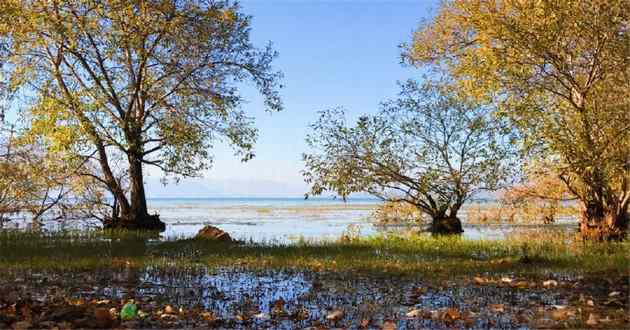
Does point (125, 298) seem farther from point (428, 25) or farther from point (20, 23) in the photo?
point (428, 25)

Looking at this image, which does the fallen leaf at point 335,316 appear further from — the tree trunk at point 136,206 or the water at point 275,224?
the tree trunk at point 136,206

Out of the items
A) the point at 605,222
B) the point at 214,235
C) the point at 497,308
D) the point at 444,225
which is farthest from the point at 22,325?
the point at 444,225

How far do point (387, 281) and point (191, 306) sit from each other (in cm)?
425

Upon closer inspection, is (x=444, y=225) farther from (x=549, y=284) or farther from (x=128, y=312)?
(x=128, y=312)

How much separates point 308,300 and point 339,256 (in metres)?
6.50

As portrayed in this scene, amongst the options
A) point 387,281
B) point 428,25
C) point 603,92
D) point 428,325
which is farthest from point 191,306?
point 428,25

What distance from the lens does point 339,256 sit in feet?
51.3

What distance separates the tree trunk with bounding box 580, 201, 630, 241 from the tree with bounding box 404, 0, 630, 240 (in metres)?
0.04

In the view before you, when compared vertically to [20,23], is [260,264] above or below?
below

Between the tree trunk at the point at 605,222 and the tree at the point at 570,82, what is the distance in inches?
1.5

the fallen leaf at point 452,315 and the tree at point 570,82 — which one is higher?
the tree at point 570,82

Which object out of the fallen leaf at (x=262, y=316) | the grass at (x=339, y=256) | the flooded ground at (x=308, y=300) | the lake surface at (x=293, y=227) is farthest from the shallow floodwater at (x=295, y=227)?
the fallen leaf at (x=262, y=316)

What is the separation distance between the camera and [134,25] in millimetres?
25266

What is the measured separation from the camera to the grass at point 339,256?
522 inches
